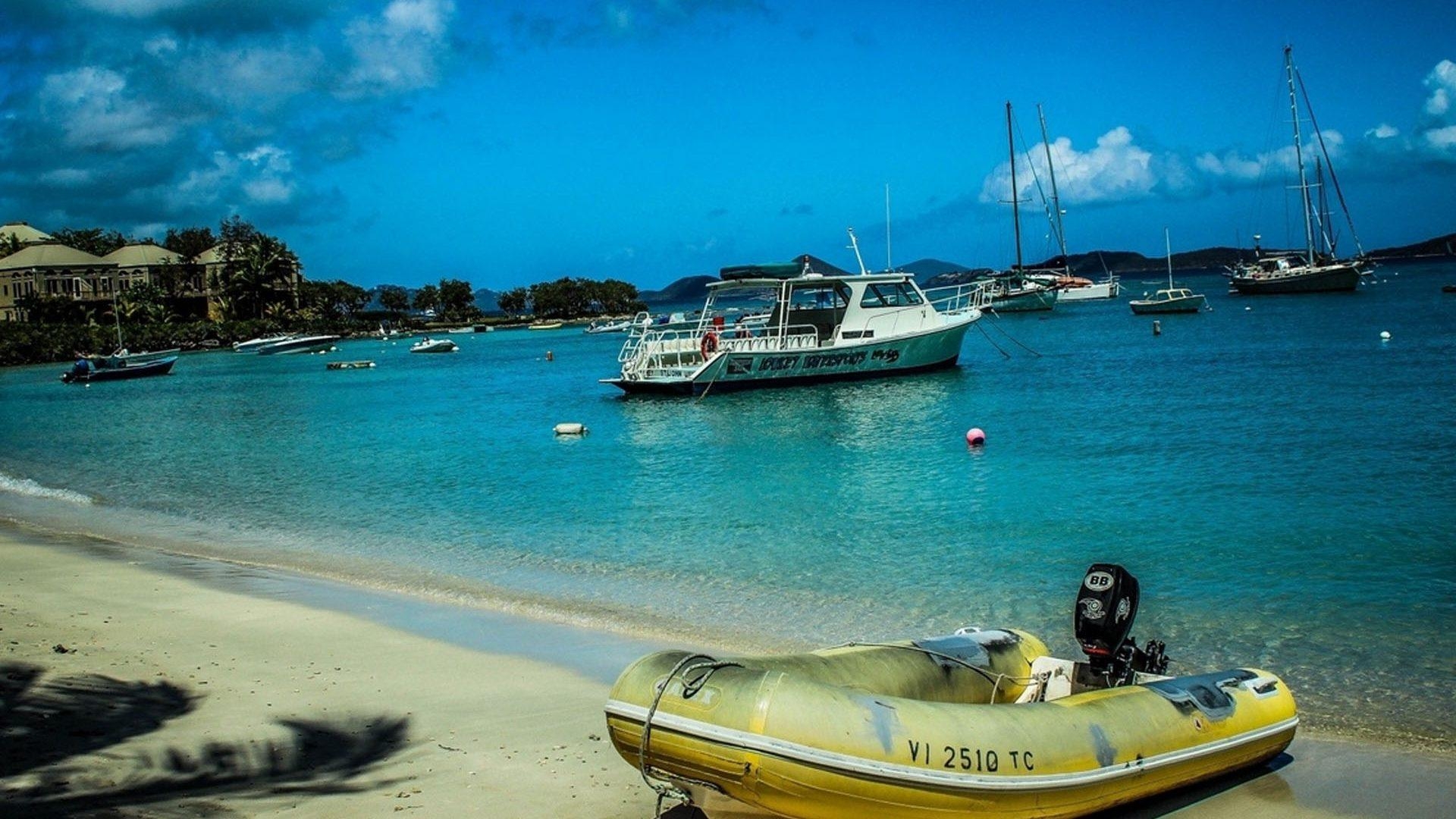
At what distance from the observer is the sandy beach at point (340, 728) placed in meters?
5.84

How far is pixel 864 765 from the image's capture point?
5.03m

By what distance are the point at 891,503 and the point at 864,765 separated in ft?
38.8

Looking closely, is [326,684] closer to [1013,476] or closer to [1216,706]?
[1216,706]

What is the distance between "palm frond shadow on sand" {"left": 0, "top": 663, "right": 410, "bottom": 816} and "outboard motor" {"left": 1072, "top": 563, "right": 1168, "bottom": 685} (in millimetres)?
3969

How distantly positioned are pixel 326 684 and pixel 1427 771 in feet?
22.6

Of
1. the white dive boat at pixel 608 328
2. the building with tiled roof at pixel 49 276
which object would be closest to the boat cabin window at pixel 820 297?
the white dive boat at pixel 608 328

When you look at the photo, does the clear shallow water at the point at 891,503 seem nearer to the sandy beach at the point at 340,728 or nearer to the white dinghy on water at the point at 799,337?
the white dinghy on water at the point at 799,337

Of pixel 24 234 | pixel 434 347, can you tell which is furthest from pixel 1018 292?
pixel 24 234

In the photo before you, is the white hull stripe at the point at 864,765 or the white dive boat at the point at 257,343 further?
the white dive boat at the point at 257,343

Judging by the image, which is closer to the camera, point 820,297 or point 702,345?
point 702,345

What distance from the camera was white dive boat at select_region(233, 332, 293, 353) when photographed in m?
96.2

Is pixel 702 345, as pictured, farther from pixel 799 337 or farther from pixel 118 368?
pixel 118 368

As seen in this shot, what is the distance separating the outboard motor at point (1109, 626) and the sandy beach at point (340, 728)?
0.74 m

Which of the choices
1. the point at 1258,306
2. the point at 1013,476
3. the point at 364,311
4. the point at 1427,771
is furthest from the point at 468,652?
the point at 364,311
